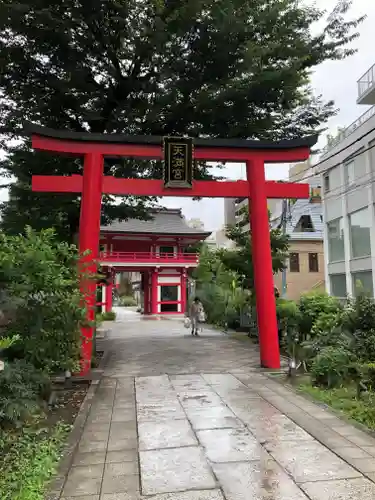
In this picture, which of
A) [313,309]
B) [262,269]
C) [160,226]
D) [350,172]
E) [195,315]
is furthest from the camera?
[160,226]

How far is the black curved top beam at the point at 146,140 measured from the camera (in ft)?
29.0

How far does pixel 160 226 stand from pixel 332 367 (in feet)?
93.8

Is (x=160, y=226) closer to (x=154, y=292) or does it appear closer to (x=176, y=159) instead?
(x=154, y=292)

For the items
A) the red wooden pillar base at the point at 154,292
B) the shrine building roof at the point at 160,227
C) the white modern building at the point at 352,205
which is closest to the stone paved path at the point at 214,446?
the white modern building at the point at 352,205

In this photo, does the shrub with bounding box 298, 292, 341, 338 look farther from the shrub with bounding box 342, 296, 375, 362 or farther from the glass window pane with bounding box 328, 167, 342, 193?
the glass window pane with bounding box 328, 167, 342, 193

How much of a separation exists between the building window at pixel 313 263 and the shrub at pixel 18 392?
26.8 metres

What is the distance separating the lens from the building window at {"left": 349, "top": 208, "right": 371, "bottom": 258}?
795 inches

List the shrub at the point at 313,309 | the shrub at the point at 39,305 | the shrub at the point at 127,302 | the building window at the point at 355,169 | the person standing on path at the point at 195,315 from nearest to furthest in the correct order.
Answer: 1. the shrub at the point at 39,305
2. the shrub at the point at 313,309
3. the person standing on path at the point at 195,315
4. the building window at the point at 355,169
5. the shrub at the point at 127,302

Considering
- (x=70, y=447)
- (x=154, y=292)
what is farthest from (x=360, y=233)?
(x=70, y=447)

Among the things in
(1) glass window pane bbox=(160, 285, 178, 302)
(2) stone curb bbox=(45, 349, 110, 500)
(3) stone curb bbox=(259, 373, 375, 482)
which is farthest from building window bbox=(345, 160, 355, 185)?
(2) stone curb bbox=(45, 349, 110, 500)

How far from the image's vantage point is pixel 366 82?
20.0 meters

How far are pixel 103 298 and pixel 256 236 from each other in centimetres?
2448

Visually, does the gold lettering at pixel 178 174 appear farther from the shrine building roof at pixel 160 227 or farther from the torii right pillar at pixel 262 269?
the shrine building roof at pixel 160 227

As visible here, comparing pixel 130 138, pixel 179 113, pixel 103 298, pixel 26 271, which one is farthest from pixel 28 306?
pixel 103 298
